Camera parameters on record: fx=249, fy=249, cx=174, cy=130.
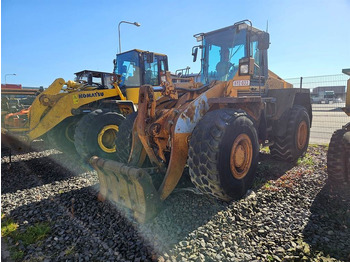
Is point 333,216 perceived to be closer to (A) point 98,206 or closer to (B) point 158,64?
(A) point 98,206

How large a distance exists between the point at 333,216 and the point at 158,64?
6760 millimetres

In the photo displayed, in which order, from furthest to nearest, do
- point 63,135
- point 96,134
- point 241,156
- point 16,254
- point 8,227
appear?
point 63,135 → point 96,134 → point 241,156 → point 8,227 → point 16,254

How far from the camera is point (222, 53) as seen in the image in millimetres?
5270

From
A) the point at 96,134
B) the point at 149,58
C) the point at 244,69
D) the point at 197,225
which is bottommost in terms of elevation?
the point at 197,225

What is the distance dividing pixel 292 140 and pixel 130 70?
524 centimetres

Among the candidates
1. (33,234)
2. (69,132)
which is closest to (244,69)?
(33,234)

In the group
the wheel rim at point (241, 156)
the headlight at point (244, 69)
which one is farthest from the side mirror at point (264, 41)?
the wheel rim at point (241, 156)

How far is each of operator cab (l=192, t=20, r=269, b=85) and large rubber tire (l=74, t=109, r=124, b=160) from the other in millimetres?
2526

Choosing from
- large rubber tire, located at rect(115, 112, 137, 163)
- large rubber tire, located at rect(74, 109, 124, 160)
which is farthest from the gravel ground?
large rubber tire, located at rect(74, 109, 124, 160)

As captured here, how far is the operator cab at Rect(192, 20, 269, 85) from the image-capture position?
196 inches

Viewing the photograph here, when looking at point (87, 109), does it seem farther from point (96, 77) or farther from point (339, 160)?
point (339, 160)

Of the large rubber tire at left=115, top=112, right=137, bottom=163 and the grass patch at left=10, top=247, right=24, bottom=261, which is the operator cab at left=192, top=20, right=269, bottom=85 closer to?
the large rubber tire at left=115, top=112, right=137, bottom=163

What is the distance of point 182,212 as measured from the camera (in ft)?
11.4

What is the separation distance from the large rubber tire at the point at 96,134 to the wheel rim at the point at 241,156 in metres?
2.94
